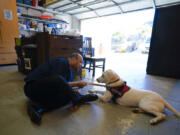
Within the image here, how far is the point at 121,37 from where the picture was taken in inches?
243

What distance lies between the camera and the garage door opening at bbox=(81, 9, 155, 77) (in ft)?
17.1

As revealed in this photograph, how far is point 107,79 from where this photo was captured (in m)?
1.55

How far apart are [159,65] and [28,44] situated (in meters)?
3.68

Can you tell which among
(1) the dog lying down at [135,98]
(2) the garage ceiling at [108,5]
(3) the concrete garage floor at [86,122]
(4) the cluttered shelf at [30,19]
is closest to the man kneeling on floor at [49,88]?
(3) the concrete garage floor at [86,122]

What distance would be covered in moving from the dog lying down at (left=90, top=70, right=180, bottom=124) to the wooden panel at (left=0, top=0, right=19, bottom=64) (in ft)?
12.1

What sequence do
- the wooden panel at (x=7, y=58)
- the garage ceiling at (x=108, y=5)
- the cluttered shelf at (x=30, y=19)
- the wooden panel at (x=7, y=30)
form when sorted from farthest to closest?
the cluttered shelf at (x=30, y=19), the garage ceiling at (x=108, y=5), the wooden panel at (x=7, y=58), the wooden panel at (x=7, y=30)

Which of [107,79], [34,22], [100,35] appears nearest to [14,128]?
[107,79]

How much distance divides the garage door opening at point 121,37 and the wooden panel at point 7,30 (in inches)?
140

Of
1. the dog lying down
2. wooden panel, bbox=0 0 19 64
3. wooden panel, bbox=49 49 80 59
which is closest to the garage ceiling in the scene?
wooden panel, bbox=0 0 19 64

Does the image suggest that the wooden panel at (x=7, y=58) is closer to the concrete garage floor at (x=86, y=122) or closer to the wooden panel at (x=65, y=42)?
the wooden panel at (x=65, y=42)

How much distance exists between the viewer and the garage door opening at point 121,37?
5.22 m

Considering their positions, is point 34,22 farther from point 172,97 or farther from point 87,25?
point 172,97

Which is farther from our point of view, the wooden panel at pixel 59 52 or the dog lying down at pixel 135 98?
the wooden panel at pixel 59 52

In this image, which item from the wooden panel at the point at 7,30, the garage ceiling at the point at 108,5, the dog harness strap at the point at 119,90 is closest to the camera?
the dog harness strap at the point at 119,90
